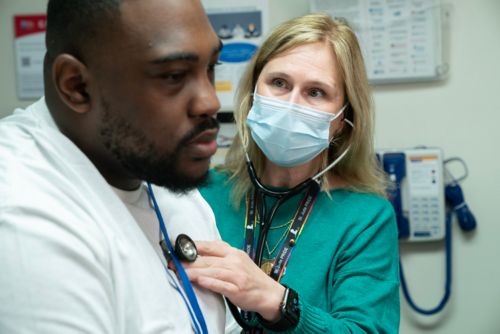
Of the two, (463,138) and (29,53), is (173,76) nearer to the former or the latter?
(463,138)

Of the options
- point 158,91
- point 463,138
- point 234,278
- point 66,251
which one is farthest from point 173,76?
point 463,138

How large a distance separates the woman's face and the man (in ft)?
2.29

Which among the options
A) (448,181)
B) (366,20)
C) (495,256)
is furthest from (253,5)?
(495,256)

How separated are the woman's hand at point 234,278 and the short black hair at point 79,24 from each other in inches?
13.9

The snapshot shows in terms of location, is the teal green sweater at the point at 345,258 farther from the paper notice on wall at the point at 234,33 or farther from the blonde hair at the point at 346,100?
the paper notice on wall at the point at 234,33

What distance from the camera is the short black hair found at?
2.19 feet

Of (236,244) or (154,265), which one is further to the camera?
(236,244)

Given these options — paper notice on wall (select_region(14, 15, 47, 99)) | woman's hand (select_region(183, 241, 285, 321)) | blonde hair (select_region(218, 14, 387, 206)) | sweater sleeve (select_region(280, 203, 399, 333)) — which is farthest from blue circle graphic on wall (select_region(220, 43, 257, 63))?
woman's hand (select_region(183, 241, 285, 321))

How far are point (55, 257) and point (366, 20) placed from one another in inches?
65.9

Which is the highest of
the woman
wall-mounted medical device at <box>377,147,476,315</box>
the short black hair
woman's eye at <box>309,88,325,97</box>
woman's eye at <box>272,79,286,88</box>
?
the short black hair

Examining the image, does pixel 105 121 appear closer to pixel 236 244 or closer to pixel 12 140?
pixel 12 140

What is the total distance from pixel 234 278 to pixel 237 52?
4.44ft

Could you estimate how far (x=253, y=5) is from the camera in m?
2.10

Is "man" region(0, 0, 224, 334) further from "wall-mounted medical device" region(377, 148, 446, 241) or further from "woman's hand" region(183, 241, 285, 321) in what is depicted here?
"wall-mounted medical device" region(377, 148, 446, 241)
